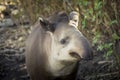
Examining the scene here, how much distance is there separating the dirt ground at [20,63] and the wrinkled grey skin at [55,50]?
123 cm

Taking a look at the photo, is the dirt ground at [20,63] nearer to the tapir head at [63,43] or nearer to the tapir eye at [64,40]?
the tapir head at [63,43]

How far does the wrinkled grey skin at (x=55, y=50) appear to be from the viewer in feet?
16.1

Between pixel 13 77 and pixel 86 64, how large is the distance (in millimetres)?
1275

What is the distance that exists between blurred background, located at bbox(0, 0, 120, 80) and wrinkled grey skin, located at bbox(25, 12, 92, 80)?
561 millimetres

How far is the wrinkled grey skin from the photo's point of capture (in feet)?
16.1

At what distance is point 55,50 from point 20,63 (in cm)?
272

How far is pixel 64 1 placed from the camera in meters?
6.58

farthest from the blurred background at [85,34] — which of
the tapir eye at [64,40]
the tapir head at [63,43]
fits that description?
the tapir eye at [64,40]

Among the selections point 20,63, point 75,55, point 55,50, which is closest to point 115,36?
point 55,50

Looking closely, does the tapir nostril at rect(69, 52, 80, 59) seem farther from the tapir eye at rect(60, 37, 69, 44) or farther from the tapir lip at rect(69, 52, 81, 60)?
the tapir eye at rect(60, 37, 69, 44)

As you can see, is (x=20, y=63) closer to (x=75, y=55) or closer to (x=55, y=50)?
(x=55, y=50)

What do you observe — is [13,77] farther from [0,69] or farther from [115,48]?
[115,48]

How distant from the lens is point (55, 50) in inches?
209

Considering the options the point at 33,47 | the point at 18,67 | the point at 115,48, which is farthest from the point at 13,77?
the point at 115,48
